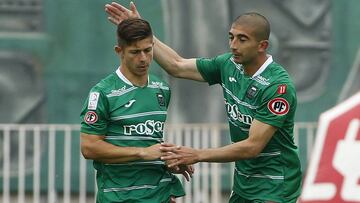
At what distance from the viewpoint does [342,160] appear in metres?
3.22

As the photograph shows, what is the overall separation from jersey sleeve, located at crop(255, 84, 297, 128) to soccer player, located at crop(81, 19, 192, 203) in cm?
54

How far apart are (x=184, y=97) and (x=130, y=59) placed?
526 cm

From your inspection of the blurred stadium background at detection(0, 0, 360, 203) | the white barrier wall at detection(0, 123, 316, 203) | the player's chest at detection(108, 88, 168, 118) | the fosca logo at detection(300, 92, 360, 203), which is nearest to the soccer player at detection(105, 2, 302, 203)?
the player's chest at detection(108, 88, 168, 118)

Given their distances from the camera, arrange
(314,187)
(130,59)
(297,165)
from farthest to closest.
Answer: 1. (297,165)
2. (130,59)
3. (314,187)

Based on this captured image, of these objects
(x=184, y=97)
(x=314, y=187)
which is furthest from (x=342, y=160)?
(x=184, y=97)

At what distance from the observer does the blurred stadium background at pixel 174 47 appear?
11023 mm

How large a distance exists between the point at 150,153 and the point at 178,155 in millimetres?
173

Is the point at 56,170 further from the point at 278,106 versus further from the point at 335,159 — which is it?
the point at 335,159

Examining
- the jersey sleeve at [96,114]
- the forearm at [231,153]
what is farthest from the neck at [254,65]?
the jersey sleeve at [96,114]

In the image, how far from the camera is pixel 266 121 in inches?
238

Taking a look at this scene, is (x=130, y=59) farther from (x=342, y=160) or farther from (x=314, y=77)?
(x=314, y=77)

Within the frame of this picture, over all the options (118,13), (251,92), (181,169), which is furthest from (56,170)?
(251,92)

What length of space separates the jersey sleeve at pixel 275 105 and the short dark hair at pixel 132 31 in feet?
2.55

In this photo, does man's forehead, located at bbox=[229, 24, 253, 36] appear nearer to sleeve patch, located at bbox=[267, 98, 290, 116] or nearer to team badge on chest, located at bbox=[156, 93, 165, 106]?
sleeve patch, located at bbox=[267, 98, 290, 116]
